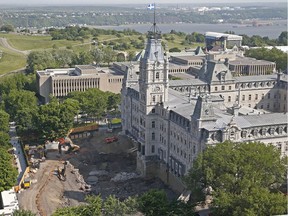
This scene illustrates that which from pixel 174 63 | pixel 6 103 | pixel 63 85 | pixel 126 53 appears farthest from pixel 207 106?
pixel 126 53

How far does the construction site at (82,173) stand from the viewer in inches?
2532

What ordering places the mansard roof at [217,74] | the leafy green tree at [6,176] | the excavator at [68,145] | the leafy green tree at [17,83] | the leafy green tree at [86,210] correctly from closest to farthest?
1. the leafy green tree at [86,210]
2. the leafy green tree at [6,176]
3. the excavator at [68,145]
4. the mansard roof at [217,74]
5. the leafy green tree at [17,83]

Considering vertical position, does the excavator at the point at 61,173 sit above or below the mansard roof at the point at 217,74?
below

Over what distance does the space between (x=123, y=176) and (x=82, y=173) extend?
7049 millimetres

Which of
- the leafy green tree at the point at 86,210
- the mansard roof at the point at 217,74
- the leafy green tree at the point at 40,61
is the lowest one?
the leafy green tree at the point at 86,210

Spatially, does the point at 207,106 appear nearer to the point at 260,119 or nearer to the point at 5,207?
the point at 260,119

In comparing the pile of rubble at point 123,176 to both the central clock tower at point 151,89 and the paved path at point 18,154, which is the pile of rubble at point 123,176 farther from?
the paved path at point 18,154

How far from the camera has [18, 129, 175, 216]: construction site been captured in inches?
2532

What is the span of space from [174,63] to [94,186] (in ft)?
226

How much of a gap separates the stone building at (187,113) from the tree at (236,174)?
8.38m

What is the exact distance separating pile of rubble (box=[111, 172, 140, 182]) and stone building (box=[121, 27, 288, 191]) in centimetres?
156

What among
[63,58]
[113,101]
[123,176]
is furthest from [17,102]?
[63,58]

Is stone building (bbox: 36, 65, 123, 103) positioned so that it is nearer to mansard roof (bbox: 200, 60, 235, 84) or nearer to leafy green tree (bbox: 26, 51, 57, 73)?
leafy green tree (bbox: 26, 51, 57, 73)

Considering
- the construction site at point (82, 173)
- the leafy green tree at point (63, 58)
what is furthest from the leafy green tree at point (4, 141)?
the leafy green tree at point (63, 58)
